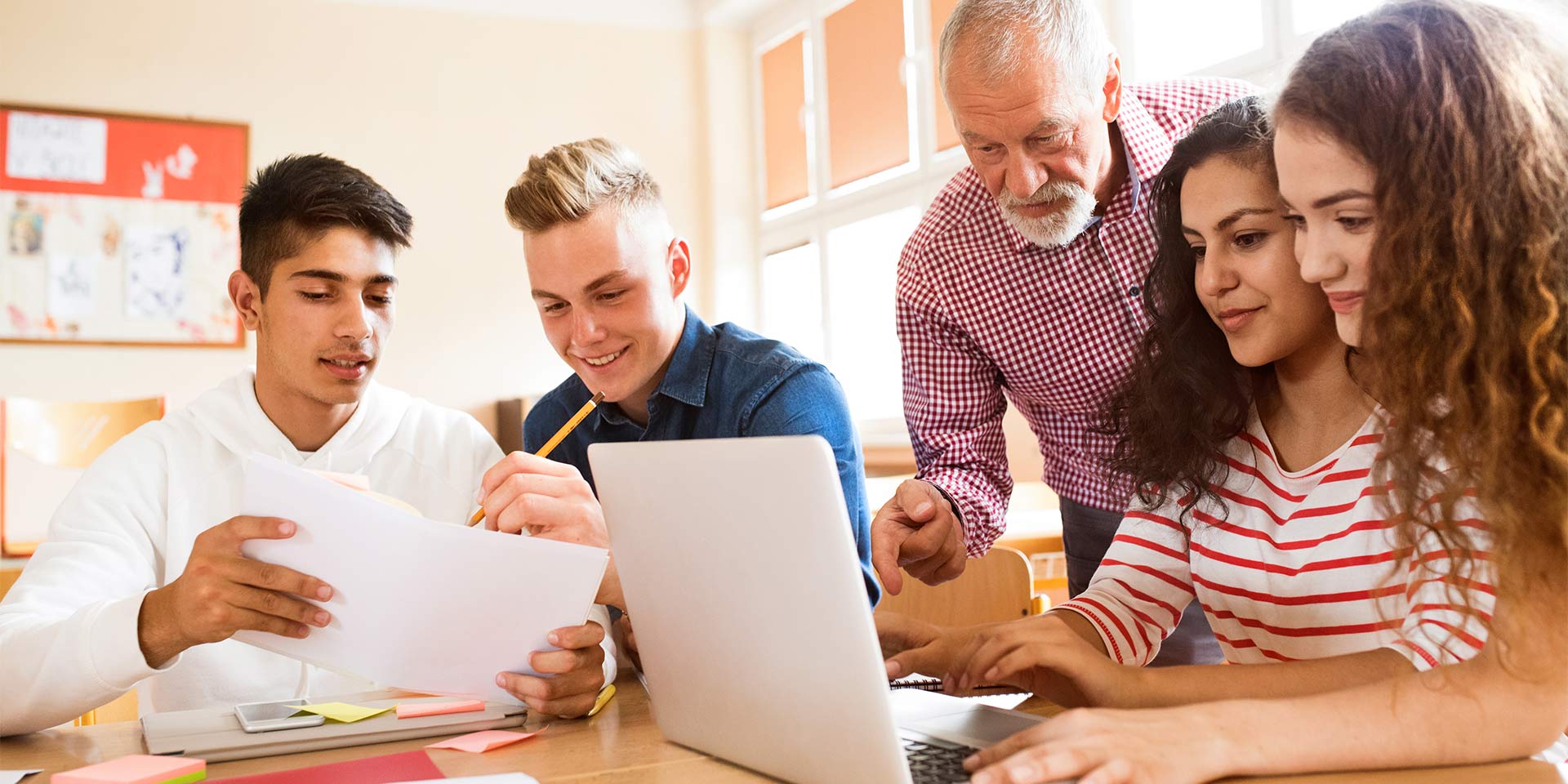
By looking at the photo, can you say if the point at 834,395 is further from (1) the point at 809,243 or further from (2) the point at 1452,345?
(1) the point at 809,243

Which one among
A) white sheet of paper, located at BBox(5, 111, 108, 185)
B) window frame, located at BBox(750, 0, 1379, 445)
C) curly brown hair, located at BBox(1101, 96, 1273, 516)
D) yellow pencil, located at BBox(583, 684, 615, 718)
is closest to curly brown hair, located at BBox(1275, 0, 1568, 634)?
curly brown hair, located at BBox(1101, 96, 1273, 516)

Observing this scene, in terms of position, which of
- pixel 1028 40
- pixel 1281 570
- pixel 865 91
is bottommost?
pixel 1281 570

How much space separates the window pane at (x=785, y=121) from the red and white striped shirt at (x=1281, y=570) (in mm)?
4167

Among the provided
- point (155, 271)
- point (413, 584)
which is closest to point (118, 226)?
point (155, 271)

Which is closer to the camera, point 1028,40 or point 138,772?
point 138,772

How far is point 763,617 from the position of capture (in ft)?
2.67

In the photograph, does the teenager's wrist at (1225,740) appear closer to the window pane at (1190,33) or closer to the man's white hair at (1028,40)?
the man's white hair at (1028,40)

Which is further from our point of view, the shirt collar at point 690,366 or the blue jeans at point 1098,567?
the blue jeans at point 1098,567

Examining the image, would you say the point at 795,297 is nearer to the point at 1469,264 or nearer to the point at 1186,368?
the point at 1186,368

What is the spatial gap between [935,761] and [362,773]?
1.44 feet

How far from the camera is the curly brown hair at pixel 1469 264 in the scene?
0.86 meters

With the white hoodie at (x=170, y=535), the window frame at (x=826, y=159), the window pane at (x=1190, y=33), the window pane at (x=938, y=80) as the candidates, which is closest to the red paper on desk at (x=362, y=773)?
the white hoodie at (x=170, y=535)

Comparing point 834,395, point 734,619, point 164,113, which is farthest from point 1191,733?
point 164,113

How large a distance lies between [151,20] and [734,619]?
488 cm
